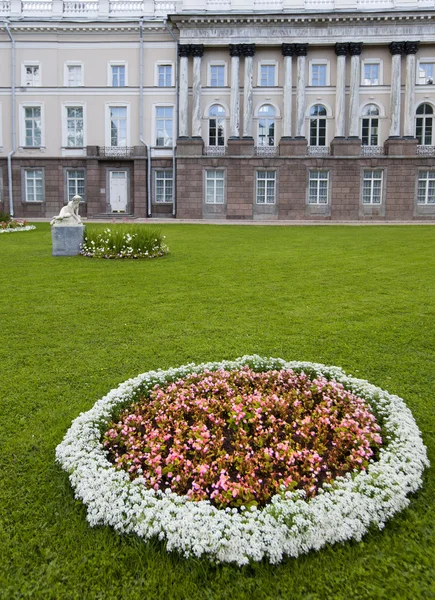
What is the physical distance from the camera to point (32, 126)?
121ft

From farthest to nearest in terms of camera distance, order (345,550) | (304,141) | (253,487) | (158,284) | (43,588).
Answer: (304,141), (158,284), (253,487), (345,550), (43,588)

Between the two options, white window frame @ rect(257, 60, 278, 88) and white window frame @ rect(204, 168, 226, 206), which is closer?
white window frame @ rect(257, 60, 278, 88)

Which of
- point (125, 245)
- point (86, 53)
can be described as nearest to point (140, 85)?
point (86, 53)

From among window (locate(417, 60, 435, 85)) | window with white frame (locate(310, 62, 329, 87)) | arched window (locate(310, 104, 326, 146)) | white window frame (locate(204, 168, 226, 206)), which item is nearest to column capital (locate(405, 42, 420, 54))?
window (locate(417, 60, 435, 85))

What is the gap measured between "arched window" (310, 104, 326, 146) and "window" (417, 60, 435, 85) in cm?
656

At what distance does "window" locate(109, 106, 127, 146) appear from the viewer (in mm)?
36438

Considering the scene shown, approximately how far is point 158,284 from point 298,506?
26.2ft

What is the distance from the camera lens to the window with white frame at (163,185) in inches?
1435

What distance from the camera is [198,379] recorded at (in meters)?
5.22

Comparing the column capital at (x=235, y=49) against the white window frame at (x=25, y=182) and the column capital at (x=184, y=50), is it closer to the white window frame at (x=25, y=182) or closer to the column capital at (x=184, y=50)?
the column capital at (x=184, y=50)

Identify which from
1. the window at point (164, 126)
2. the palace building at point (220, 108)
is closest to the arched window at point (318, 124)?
the palace building at point (220, 108)

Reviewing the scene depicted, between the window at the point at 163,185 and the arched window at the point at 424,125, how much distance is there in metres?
17.0

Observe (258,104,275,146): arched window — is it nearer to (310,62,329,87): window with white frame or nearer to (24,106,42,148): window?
(310,62,329,87): window with white frame

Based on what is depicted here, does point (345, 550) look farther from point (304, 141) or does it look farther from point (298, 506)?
point (304, 141)
